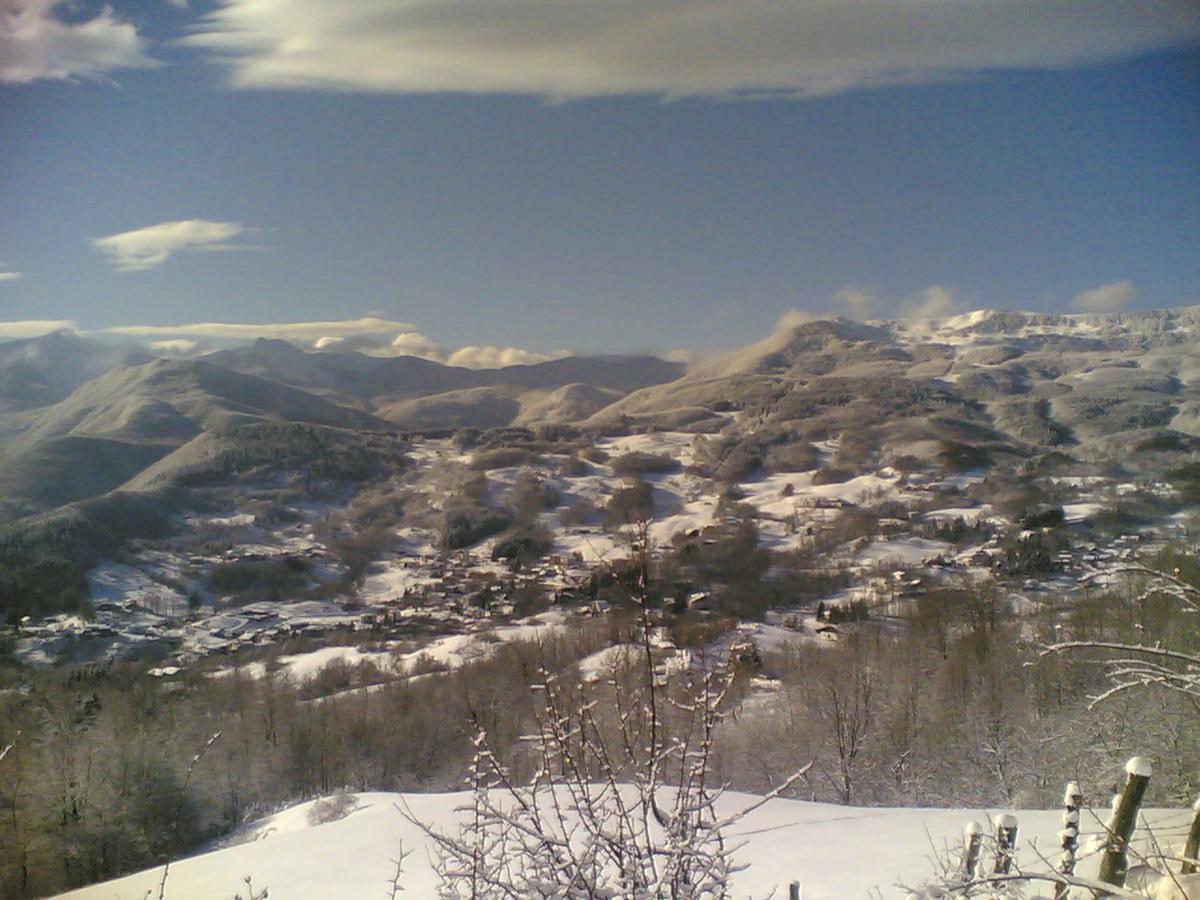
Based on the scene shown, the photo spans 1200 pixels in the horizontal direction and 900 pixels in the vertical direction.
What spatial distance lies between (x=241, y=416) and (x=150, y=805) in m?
84.9

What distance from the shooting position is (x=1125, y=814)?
3377 millimetres

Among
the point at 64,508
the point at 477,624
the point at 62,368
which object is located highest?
the point at 62,368

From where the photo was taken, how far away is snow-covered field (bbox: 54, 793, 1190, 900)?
6137 mm

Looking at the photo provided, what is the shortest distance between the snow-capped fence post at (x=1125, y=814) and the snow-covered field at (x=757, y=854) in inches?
40.1

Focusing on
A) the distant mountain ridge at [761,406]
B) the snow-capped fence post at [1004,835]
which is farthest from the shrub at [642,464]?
the snow-capped fence post at [1004,835]

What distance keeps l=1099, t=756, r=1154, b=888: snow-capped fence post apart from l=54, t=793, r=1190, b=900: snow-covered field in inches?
40.1

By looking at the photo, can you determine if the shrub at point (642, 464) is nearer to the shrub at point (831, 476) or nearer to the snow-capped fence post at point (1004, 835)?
the shrub at point (831, 476)

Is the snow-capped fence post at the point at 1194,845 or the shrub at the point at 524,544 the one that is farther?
the shrub at the point at 524,544

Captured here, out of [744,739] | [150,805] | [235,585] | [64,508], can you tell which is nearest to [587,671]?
[744,739]

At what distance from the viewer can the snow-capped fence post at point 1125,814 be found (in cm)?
332

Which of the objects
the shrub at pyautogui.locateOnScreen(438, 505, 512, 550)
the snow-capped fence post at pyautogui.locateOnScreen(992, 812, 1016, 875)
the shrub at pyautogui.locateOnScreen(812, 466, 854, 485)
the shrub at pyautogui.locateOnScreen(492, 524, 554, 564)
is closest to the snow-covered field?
the snow-capped fence post at pyautogui.locateOnScreen(992, 812, 1016, 875)

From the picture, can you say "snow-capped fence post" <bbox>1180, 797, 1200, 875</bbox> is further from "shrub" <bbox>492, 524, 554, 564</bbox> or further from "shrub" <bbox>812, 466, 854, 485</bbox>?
"shrub" <bbox>812, 466, 854, 485</bbox>

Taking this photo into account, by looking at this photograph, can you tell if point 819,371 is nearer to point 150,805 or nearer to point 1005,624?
point 1005,624

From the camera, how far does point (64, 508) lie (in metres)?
52.6
